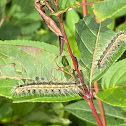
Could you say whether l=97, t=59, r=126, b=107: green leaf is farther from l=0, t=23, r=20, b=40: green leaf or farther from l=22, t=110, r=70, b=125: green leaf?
l=0, t=23, r=20, b=40: green leaf

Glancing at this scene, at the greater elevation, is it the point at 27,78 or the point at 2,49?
the point at 2,49

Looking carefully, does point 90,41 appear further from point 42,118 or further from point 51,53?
point 42,118

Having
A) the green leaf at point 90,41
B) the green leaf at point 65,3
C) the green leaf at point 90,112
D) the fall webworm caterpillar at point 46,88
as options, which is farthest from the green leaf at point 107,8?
the green leaf at point 90,112

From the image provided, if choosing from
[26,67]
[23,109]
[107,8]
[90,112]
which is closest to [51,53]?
[26,67]

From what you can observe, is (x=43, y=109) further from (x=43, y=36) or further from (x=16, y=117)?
(x=43, y=36)

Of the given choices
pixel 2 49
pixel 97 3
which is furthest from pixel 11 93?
pixel 97 3

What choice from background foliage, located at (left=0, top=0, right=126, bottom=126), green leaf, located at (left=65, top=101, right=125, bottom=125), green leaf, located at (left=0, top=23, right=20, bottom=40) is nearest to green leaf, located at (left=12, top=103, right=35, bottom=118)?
background foliage, located at (left=0, top=0, right=126, bottom=126)
